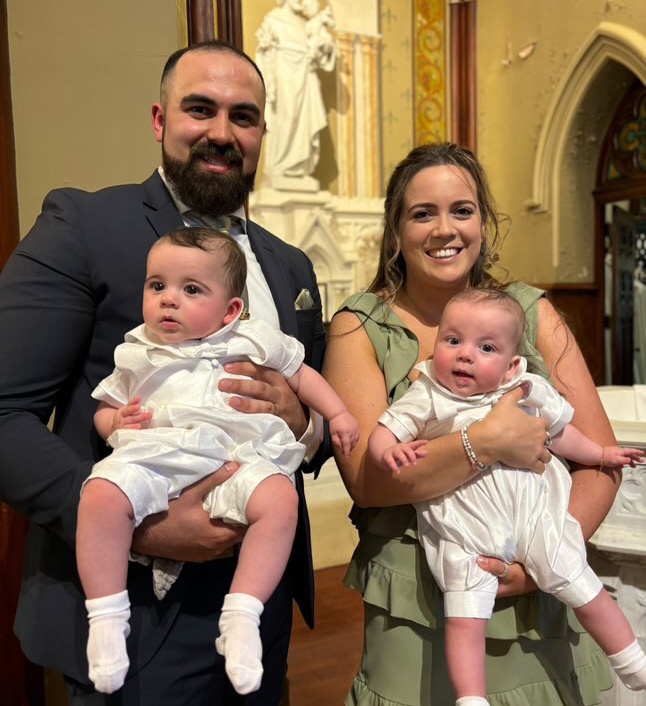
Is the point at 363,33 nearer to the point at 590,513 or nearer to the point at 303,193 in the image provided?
the point at 303,193

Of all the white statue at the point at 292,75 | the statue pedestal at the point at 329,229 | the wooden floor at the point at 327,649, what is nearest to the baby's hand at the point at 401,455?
the wooden floor at the point at 327,649

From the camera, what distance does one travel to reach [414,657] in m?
1.51

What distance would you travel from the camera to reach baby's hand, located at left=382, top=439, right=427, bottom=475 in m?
1.35

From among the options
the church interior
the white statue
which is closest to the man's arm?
the church interior

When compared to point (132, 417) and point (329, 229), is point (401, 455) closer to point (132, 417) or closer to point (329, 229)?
point (132, 417)

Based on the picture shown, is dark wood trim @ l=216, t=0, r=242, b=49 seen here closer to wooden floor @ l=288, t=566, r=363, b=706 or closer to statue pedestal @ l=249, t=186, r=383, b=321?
wooden floor @ l=288, t=566, r=363, b=706

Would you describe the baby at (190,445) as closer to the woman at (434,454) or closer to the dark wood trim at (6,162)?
the woman at (434,454)

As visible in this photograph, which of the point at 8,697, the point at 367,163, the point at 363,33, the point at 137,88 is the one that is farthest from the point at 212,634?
the point at 363,33

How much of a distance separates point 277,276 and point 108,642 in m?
0.95

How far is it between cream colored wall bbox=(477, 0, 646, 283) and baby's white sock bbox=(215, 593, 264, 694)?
599 cm

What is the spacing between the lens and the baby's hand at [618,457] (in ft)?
5.00

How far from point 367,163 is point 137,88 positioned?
4.40 meters

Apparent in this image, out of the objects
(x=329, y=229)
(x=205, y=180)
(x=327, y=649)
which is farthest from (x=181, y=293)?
(x=329, y=229)

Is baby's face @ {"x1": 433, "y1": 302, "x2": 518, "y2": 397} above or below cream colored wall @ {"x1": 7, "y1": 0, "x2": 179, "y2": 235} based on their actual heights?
below
